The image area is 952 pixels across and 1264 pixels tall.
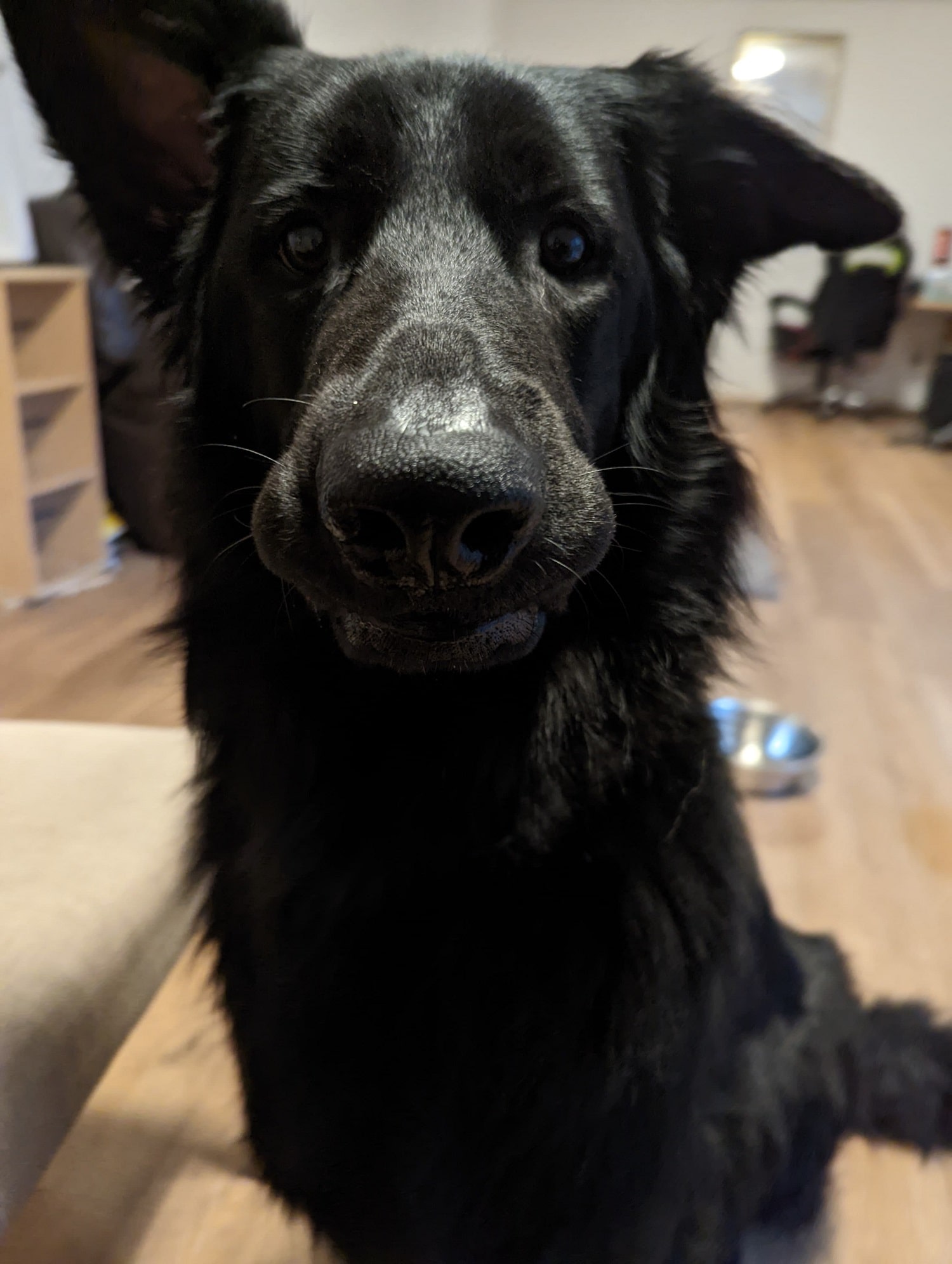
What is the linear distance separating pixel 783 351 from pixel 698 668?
7.23 metres

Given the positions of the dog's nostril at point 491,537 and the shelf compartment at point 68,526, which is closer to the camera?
the dog's nostril at point 491,537

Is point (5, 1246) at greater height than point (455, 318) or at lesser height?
lesser

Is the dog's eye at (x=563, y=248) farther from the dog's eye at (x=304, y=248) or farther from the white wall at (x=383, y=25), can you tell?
the white wall at (x=383, y=25)

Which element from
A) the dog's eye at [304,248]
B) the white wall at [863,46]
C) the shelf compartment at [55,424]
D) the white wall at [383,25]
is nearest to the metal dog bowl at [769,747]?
the dog's eye at [304,248]

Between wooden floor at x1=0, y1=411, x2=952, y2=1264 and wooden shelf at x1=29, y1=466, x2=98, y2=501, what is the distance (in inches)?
13.2

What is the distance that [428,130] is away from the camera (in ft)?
2.75

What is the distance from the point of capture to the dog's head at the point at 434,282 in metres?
0.65

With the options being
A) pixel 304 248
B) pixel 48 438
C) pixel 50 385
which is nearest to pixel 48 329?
pixel 50 385

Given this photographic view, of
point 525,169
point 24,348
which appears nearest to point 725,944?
point 525,169

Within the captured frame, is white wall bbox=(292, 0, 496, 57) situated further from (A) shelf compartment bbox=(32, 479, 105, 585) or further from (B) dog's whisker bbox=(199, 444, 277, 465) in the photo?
(B) dog's whisker bbox=(199, 444, 277, 465)

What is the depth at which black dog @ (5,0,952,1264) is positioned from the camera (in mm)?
834

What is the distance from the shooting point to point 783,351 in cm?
744

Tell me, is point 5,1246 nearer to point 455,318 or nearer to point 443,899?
point 443,899

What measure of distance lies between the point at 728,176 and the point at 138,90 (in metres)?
0.65
